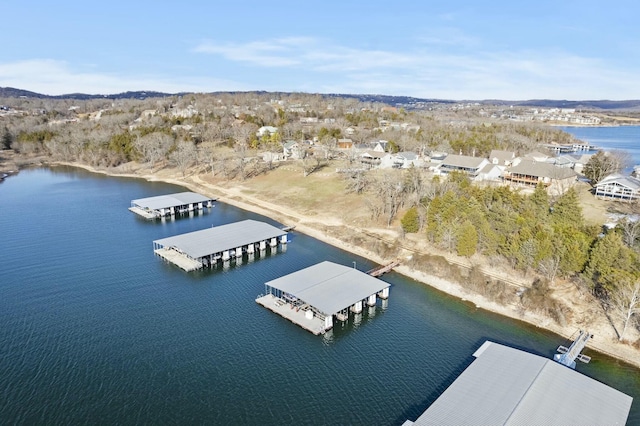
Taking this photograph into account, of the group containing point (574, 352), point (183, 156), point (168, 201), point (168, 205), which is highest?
point (183, 156)

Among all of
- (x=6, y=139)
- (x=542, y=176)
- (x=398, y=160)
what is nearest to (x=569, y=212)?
(x=542, y=176)

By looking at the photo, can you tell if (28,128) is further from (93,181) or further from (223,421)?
(223,421)

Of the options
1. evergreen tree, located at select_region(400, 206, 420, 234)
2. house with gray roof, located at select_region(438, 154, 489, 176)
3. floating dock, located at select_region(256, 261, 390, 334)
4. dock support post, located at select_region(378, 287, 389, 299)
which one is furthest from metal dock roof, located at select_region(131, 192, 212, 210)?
house with gray roof, located at select_region(438, 154, 489, 176)

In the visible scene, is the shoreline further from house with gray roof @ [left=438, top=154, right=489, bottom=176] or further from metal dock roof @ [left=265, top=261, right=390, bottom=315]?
house with gray roof @ [left=438, top=154, right=489, bottom=176]

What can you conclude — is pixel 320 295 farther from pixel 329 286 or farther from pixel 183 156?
pixel 183 156

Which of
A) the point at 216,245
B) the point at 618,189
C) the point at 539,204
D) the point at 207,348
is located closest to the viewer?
the point at 207,348

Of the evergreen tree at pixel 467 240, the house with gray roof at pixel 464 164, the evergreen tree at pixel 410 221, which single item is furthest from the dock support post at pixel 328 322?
the house with gray roof at pixel 464 164

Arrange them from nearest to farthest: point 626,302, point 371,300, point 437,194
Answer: point 626,302 < point 371,300 < point 437,194

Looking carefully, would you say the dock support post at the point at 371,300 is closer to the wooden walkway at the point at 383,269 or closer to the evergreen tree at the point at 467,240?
the wooden walkway at the point at 383,269
